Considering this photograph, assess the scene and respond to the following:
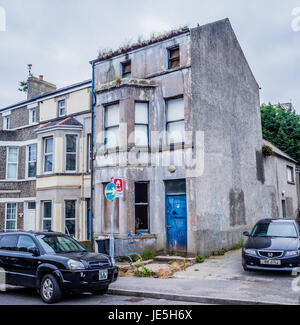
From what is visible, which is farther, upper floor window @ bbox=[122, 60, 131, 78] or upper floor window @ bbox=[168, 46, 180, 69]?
upper floor window @ bbox=[122, 60, 131, 78]

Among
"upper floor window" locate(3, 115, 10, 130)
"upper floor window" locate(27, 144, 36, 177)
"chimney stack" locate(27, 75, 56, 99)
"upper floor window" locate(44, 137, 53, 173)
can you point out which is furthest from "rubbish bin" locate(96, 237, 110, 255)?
"chimney stack" locate(27, 75, 56, 99)

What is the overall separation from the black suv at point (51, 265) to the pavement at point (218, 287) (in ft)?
3.47

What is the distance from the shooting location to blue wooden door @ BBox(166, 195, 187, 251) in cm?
1377

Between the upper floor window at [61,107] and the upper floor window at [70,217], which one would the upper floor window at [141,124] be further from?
the upper floor window at [61,107]

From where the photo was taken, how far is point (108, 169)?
590 inches

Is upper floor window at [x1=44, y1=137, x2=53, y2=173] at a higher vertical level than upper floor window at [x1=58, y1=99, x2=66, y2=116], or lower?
lower

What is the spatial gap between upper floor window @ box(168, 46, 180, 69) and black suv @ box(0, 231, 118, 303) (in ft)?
28.4

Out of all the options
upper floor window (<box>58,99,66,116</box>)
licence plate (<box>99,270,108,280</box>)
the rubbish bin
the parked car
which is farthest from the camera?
upper floor window (<box>58,99,66,116</box>)

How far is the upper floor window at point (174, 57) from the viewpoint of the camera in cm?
1494

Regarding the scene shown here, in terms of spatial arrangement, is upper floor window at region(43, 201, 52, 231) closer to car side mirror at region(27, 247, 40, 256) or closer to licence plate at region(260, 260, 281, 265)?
car side mirror at region(27, 247, 40, 256)

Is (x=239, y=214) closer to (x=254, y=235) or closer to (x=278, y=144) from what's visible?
(x=254, y=235)

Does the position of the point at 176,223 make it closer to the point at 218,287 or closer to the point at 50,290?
the point at 218,287

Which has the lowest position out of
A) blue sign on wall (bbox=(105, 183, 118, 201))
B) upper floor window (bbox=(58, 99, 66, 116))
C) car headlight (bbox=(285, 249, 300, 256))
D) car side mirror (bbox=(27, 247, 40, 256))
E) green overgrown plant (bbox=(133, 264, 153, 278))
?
green overgrown plant (bbox=(133, 264, 153, 278))
